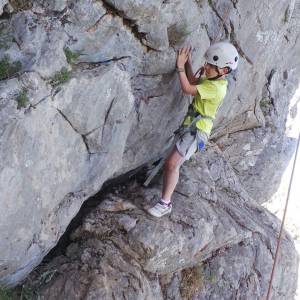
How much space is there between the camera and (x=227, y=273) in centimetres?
992

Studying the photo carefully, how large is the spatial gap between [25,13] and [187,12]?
286cm

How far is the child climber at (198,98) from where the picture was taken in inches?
305

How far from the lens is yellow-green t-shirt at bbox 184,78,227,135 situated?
784 centimetres

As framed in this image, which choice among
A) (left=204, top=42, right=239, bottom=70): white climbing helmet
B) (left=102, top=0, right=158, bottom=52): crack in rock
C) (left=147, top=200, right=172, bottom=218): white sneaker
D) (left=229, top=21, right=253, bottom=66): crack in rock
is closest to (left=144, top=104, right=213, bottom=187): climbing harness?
(left=147, top=200, right=172, bottom=218): white sneaker

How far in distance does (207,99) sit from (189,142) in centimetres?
83

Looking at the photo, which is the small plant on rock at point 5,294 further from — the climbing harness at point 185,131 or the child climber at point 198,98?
the climbing harness at point 185,131

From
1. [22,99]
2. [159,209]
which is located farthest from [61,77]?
[159,209]

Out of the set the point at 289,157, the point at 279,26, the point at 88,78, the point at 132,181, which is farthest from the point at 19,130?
the point at 289,157

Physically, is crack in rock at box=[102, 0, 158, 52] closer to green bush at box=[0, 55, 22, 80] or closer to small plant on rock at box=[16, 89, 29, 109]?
green bush at box=[0, 55, 22, 80]

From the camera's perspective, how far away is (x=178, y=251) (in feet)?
28.8

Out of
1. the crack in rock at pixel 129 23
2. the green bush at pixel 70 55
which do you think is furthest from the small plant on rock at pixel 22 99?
the crack in rock at pixel 129 23

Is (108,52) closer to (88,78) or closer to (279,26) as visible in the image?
(88,78)

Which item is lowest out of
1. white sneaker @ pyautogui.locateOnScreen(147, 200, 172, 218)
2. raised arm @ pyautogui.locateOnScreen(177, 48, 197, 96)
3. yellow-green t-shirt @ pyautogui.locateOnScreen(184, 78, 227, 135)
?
white sneaker @ pyautogui.locateOnScreen(147, 200, 172, 218)

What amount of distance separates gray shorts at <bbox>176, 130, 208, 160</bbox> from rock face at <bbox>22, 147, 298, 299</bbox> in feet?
4.06
